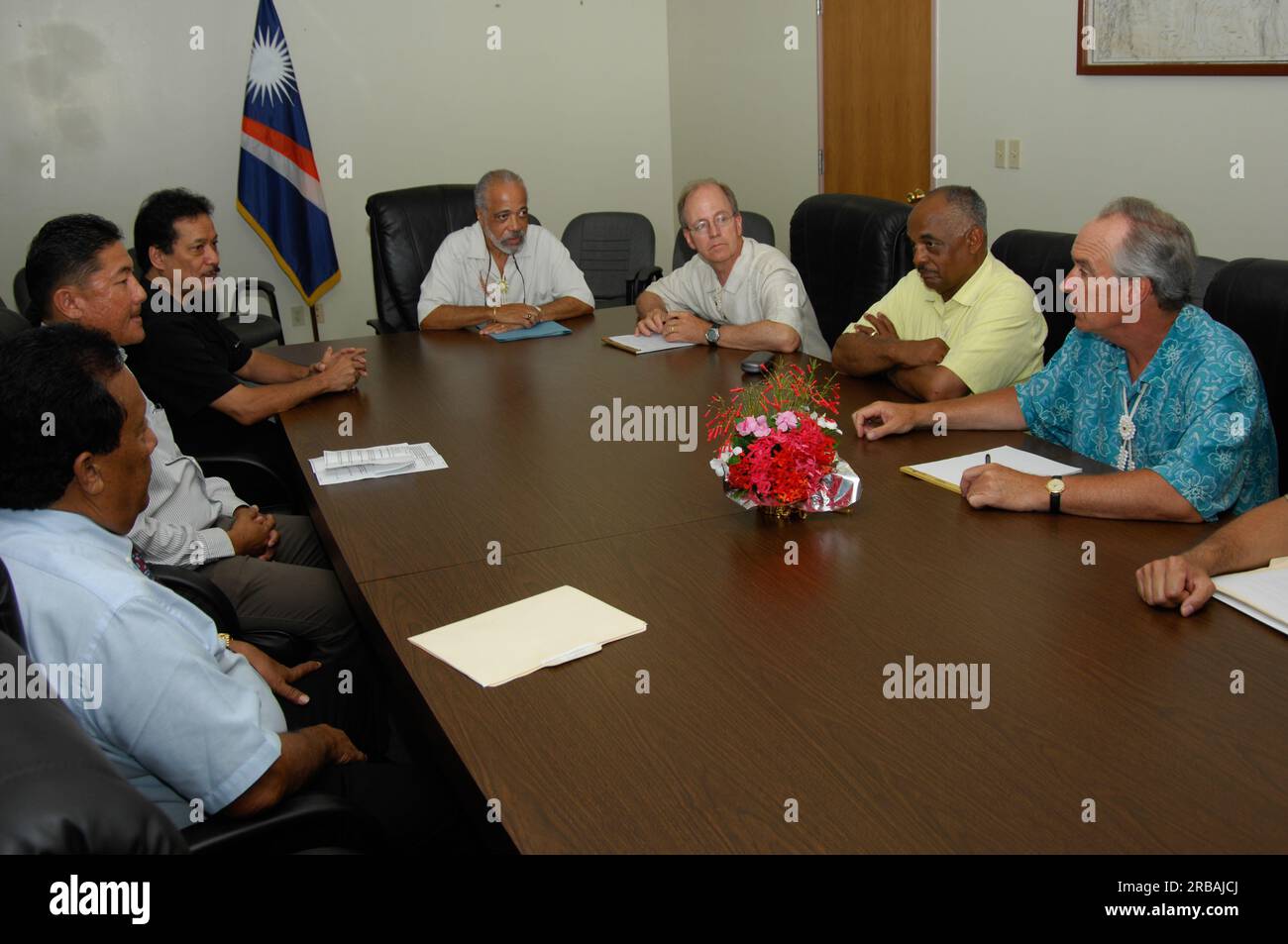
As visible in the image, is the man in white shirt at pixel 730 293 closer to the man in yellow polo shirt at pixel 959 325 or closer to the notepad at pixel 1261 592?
the man in yellow polo shirt at pixel 959 325

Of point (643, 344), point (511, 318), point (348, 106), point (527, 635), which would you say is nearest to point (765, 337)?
point (643, 344)

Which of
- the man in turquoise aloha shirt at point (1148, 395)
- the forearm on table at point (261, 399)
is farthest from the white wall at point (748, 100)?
the man in turquoise aloha shirt at point (1148, 395)

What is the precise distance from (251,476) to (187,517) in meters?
0.45

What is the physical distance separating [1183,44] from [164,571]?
11.5 ft

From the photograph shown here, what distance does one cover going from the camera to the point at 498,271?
436 cm

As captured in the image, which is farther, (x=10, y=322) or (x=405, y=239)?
(x=405, y=239)

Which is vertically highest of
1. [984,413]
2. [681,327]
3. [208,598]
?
[681,327]

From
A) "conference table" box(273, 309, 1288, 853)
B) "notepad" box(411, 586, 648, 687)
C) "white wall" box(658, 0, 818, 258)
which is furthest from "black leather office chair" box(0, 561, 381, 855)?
"white wall" box(658, 0, 818, 258)

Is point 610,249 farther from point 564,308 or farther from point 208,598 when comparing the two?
point 208,598

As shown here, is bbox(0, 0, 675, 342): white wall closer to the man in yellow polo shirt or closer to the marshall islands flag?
the marshall islands flag

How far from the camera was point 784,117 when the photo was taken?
232 inches

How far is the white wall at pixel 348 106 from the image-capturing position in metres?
5.57

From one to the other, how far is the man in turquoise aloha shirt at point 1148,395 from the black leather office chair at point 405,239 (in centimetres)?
283

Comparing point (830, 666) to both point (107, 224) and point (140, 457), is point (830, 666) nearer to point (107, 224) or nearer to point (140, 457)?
point (140, 457)
